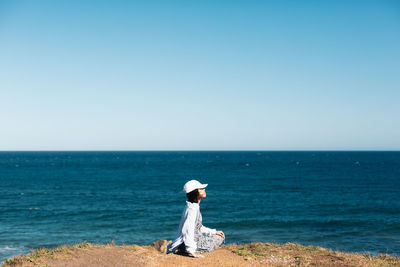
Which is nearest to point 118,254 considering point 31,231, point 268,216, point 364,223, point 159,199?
point 31,231

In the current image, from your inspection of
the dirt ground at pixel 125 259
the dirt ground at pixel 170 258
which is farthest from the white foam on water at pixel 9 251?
the dirt ground at pixel 125 259

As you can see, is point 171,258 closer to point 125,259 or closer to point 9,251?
point 125,259

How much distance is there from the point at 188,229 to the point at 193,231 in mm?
142

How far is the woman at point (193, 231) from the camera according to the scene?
727 cm

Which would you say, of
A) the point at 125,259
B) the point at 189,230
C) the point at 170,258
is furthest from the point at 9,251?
the point at 189,230

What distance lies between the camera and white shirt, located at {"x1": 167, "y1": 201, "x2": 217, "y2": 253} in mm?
7297

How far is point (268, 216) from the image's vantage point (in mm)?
30609

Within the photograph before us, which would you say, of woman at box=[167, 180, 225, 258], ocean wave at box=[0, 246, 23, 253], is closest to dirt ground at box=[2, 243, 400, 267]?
woman at box=[167, 180, 225, 258]

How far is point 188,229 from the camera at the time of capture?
24.3ft

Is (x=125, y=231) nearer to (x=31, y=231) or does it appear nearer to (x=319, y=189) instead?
(x=31, y=231)

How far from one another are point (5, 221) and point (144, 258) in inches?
964

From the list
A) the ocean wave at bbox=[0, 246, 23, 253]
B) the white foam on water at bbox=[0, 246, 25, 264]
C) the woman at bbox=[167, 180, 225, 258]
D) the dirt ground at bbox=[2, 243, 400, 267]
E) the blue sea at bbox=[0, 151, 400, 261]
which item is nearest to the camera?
the woman at bbox=[167, 180, 225, 258]

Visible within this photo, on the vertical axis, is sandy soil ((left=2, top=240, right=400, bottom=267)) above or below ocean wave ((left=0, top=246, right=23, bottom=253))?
above

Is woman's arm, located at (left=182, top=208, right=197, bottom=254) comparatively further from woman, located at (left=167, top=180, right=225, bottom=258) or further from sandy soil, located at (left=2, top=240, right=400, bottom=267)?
sandy soil, located at (left=2, top=240, right=400, bottom=267)
